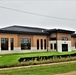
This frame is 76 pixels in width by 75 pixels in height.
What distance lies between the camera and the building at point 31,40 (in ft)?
164

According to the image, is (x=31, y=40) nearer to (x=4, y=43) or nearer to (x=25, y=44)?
(x=25, y=44)

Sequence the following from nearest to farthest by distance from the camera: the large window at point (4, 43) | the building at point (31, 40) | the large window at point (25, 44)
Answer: the large window at point (4, 43), the building at point (31, 40), the large window at point (25, 44)

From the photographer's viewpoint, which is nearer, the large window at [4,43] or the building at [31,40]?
the large window at [4,43]

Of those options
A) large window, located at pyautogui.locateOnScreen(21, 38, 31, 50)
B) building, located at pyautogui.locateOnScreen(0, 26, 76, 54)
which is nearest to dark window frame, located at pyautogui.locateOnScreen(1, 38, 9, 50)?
building, located at pyautogui.locateOnScreen(0, 26, 76, 54)

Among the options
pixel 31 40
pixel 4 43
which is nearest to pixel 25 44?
pixel 31 40

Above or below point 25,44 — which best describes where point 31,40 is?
above

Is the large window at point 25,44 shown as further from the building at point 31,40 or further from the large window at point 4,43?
the large window at point 4,43

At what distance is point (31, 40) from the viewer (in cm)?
5531

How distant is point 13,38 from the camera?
168 ft

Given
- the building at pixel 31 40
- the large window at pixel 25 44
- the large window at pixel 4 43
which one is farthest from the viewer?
the large window at pixel 25 44

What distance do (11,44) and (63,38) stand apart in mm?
16147

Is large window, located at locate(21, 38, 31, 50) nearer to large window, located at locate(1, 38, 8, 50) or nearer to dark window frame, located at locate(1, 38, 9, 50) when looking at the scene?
dark window frame, located at locate(1, 38, 9, 50)

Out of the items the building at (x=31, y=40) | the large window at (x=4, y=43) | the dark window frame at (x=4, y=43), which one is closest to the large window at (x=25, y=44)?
the building at (x=31, y=40)

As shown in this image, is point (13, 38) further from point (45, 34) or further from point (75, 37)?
point (75, 37)
